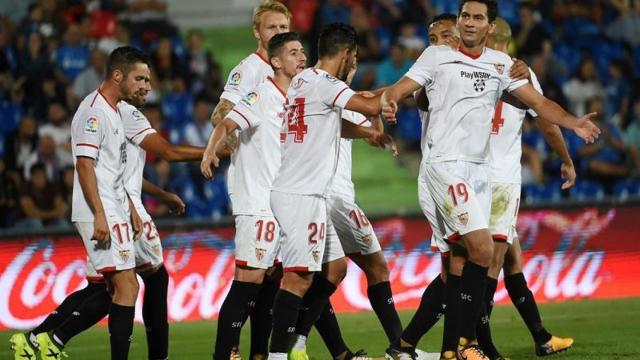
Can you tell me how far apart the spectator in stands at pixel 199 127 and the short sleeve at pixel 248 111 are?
25.4 ft

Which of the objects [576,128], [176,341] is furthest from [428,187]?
[176,341]

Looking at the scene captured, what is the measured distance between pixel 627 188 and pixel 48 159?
724cm

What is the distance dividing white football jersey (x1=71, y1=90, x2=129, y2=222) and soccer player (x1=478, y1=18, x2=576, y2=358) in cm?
276

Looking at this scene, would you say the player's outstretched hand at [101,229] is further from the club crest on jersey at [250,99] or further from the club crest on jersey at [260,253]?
the club crest on jersey at [250,99]

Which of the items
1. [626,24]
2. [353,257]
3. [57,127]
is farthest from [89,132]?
[626,24]

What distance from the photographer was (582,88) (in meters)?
17.4

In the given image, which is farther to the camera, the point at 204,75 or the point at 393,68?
the point at 204,75

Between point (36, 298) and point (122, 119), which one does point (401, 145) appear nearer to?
point (36, 298)

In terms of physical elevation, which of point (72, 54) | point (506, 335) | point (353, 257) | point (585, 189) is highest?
point (72, 54)

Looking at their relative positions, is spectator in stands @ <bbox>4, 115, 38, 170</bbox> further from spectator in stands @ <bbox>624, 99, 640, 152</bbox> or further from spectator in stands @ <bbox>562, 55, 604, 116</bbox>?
spectator in stands @ <bbox>624, 99, 640, 152</bbox>

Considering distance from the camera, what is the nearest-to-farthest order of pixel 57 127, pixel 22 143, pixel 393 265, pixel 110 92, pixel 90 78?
1. pixel 110 92
2. pixel 393 265
3. pixel 22 143
4. pixel 57 127
5. pixel 90 78

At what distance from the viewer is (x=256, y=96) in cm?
840

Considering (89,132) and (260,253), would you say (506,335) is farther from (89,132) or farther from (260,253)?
(89,132)

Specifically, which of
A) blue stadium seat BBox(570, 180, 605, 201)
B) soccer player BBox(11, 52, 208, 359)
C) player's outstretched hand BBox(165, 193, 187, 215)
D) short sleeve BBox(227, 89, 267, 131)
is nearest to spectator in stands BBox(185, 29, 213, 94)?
blue stadium seat BBox(570, 180, 605, 201)
